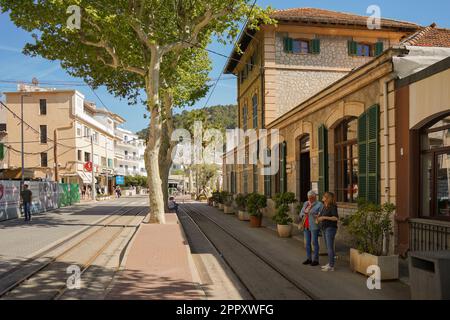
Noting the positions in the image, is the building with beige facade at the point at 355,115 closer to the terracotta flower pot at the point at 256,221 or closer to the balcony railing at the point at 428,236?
the balcony railing at the point at 428,236

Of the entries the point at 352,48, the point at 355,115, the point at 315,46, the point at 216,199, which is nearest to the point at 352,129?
the point at 355,115

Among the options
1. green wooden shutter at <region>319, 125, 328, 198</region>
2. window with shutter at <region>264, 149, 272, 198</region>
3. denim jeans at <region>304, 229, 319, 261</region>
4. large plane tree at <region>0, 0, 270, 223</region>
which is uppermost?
large plane tree at <region>0, 0, 270, 223</region>

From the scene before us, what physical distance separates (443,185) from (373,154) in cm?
237

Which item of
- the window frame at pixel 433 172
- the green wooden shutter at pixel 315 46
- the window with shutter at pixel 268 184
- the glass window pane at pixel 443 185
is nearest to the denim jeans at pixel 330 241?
the window frame at pixel 433 172

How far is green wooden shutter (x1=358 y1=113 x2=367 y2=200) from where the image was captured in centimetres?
1136

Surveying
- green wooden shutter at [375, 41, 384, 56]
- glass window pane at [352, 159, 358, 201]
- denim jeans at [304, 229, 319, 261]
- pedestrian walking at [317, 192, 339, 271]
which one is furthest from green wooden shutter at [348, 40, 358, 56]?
pedestrian walking at [317, 192, 339, 271]

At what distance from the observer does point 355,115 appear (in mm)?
12070

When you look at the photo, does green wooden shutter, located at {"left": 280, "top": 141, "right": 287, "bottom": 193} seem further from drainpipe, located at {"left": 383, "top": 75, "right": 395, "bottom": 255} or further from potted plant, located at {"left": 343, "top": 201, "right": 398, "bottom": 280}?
potted plant, located at {"left": 343, "top": 201, "right": 398, "bottom": 280}

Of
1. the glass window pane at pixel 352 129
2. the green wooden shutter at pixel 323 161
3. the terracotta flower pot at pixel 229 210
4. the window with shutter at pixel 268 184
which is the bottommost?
the terracotta flower pot at pixel 229 210

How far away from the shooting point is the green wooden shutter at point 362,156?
447 inches

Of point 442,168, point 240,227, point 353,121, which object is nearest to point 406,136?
point 442,168

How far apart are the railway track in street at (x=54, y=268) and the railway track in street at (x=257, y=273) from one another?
10.7ft

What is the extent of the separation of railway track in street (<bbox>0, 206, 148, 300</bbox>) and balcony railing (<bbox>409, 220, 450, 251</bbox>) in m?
7.05

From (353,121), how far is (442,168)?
14.3ft
